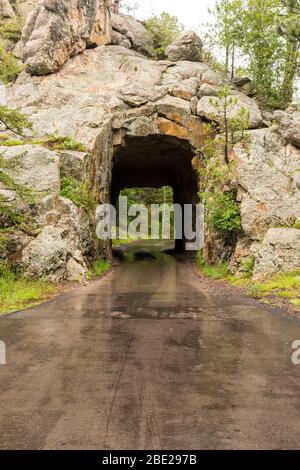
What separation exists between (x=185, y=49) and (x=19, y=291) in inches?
874

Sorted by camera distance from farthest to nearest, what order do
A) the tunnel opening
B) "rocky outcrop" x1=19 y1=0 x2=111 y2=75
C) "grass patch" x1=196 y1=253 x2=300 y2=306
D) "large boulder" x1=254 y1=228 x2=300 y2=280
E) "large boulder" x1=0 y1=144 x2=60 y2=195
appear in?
1. the tunnel opening
2. "rocky outcrop" x1=19 y1=0 x2=111 y2=75
3. "large boulder" x1=0 y1=144 x2=60 y2=195
4. "large boulder" x1=254 y1=228 x2=300 y2=280
5. "grass patch" x1=196 y1=253 x2=300 y2=306

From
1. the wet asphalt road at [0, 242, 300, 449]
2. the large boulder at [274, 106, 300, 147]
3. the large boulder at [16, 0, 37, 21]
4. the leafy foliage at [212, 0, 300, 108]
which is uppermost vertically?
the large boulder at [16, 0, 37, 21]

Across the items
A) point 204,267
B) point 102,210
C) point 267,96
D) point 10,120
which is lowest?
point 204,267

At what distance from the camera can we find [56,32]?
25.0 m

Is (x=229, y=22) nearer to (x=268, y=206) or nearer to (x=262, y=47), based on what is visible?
(x=262, y=47)

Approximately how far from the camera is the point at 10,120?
12.6 m

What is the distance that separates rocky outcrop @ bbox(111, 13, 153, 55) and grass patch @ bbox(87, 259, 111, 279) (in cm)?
1671

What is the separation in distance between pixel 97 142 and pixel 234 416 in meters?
18.8

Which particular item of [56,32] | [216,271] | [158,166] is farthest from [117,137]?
[216,271]

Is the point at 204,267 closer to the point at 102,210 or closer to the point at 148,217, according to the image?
the point at 102,210

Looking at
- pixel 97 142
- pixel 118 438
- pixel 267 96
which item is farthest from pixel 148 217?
pixel 118 438

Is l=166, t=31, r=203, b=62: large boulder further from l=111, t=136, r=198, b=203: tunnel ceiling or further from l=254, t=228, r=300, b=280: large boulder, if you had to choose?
l=254, t=228, r=300, b=280: large boulder

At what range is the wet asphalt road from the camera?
14.6 ft

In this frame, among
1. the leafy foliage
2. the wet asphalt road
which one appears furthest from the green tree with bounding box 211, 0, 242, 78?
Answer: the wet asphalt road
